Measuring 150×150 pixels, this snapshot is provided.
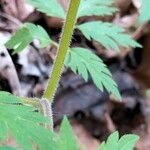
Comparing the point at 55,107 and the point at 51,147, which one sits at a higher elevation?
the point at 51,147

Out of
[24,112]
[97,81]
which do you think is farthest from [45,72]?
[24,112]

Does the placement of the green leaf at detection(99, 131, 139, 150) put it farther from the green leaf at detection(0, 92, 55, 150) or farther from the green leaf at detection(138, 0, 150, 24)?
the green leaf at detection(138, 0, 150, 24)

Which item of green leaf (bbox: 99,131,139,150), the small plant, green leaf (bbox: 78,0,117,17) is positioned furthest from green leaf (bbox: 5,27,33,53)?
green leaf (bbox: 99,131,139,150)

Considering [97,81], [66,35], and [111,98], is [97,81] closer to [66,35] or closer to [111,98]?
[66,35]

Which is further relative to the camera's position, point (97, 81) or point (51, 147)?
point (97, 81)

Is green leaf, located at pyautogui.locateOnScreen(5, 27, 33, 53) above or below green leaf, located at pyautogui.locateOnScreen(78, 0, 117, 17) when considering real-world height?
below

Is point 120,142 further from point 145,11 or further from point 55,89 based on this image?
point 145,11
